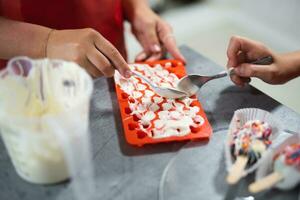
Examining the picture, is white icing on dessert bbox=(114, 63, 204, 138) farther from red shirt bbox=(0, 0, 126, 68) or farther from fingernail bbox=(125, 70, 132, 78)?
red shirt bbox=(0, 0, 126, 68)

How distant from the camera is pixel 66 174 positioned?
1.76ft

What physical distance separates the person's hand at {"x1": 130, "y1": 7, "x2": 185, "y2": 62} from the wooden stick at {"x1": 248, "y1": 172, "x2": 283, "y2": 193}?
39 cm

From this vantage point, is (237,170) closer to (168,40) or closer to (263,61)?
(263,61)

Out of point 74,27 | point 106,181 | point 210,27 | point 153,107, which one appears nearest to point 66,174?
point 106,181

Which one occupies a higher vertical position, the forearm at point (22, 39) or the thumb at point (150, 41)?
the forearm at point (22, 39)

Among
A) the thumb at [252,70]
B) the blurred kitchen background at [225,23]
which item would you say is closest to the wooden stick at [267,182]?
the thumb at [252,70]

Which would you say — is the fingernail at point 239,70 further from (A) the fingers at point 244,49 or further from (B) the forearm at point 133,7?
(B) the forearm at point 133,7

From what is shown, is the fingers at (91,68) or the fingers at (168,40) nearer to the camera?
the fingers at (91,68)

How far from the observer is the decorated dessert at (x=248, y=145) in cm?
51

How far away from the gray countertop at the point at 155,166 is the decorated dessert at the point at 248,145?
0.10 ft

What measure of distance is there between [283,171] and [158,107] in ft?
0.81

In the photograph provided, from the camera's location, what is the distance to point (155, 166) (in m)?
0.58

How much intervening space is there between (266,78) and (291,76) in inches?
2.1

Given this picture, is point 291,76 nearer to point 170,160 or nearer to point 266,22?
point 170,160
